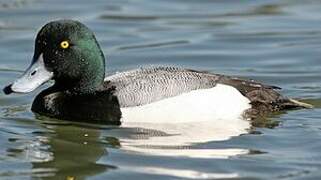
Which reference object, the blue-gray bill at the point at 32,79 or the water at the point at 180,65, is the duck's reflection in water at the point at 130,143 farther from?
the blue-gray bill at the point at 32,79

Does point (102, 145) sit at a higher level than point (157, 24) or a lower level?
lower

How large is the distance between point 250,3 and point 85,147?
7.75 m

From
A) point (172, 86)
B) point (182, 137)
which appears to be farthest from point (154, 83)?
point (182, 137)

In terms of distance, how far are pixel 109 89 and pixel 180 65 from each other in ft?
9.96

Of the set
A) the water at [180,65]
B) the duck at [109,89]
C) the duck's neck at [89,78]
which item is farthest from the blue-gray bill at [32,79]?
the water at [180,65]

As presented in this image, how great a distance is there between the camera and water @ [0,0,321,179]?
9.17 meters

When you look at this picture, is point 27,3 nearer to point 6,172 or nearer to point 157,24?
point 157,24

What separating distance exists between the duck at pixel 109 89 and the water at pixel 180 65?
0.12 meters

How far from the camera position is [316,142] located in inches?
391

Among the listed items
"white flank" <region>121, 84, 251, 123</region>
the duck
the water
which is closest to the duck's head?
the duck

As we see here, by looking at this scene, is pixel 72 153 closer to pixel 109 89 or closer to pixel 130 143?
pixel 130 143

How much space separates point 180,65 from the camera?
13680mm

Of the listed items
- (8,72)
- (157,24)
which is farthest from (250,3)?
(8,72)

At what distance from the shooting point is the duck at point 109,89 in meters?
10.6
